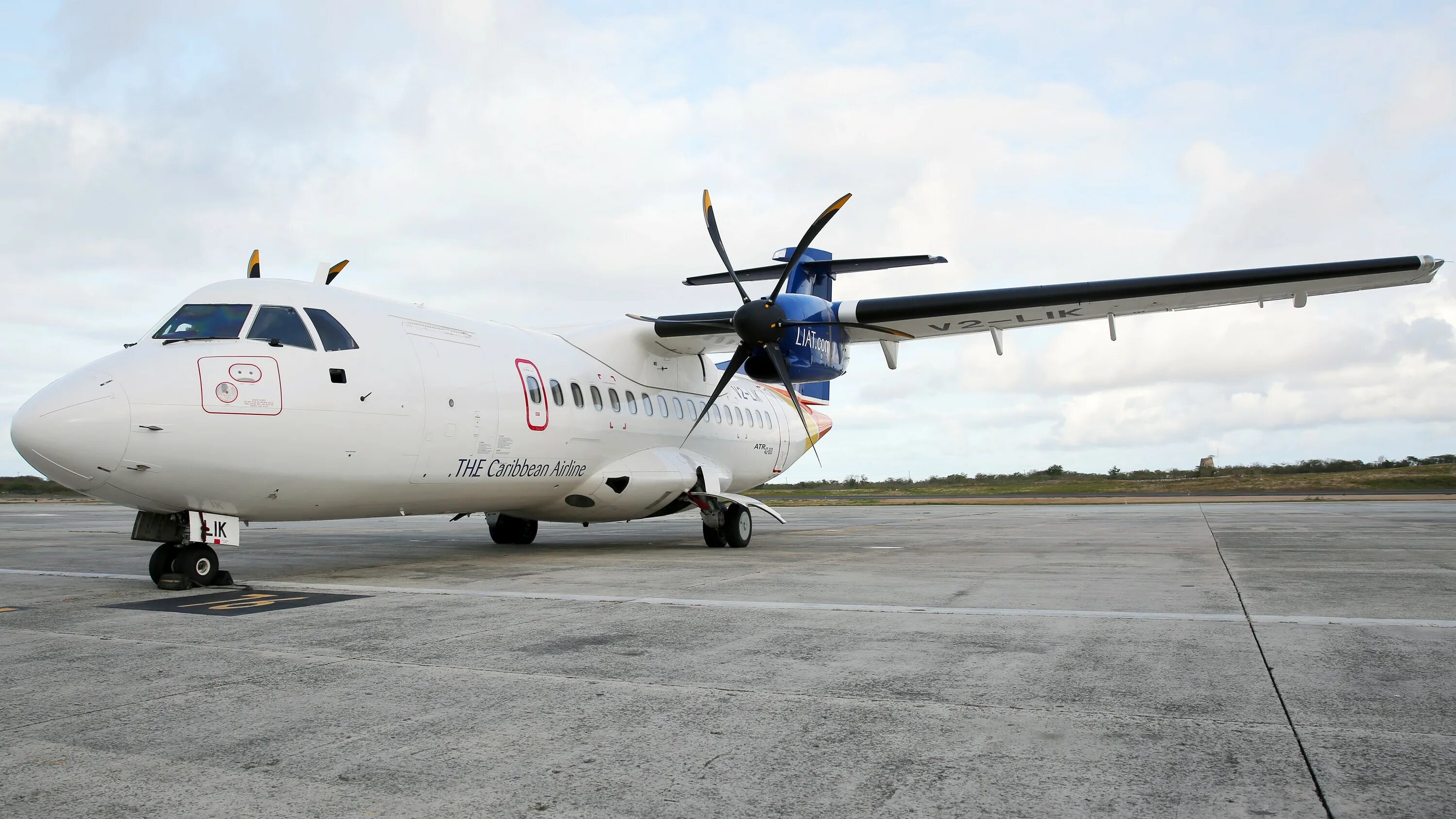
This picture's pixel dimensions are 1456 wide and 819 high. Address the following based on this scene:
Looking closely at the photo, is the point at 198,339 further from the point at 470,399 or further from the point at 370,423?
the point at 470,399

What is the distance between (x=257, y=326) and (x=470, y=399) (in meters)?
2.59

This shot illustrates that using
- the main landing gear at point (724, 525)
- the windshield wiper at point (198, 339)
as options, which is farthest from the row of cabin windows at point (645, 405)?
the windshield wiper at point (198, 339)

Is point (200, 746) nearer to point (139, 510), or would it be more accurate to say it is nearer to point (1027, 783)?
point (1027, 783)

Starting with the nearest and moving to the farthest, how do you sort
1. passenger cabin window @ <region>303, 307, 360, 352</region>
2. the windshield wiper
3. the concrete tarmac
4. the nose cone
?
the concrete tarmac → the nose cone → the windshield wiper → passenger cabin window @ <region>303, 307, 360, 352</region>

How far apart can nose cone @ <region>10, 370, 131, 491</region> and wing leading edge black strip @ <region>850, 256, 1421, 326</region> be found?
10.2m

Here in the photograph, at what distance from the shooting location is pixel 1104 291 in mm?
13961

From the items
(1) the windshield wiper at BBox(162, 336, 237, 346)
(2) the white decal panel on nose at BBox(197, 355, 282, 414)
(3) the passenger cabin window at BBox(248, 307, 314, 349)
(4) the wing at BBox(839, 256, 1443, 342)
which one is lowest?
(2) the white decal panel on nose at BBox(197, 355, 282, 414)

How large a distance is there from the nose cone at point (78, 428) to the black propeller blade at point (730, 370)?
27.2ft

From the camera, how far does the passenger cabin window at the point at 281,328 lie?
916 centimetres

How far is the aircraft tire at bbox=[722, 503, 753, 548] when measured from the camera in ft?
50.5

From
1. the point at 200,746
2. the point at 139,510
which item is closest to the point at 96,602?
the point at 139,510

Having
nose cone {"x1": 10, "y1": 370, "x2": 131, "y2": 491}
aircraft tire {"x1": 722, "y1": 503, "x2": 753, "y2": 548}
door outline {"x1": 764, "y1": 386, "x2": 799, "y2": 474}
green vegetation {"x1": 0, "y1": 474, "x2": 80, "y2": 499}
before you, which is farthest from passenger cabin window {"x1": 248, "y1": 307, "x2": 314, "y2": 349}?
green vegetation {"x1": 0, "y1": 474, "x2": 80, "y2": 499}

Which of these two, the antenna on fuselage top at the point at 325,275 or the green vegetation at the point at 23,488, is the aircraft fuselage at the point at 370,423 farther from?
the green vegetation at the point at 23,488

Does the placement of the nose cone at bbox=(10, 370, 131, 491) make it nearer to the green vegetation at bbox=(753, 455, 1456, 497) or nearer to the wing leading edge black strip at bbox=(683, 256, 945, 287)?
the wing leading edge black strip at bbox=(683, 256, 945, 287)
